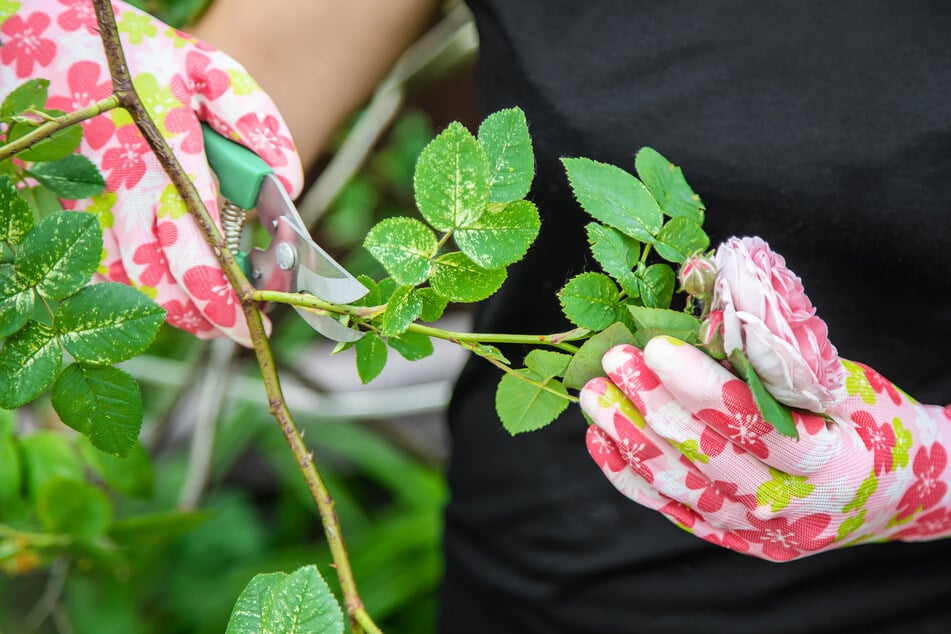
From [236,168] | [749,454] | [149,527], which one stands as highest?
[236,168]

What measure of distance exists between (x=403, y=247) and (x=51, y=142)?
0.20m

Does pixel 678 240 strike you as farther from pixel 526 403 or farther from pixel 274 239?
pixel 274 239

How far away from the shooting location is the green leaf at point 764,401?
0.38 meters

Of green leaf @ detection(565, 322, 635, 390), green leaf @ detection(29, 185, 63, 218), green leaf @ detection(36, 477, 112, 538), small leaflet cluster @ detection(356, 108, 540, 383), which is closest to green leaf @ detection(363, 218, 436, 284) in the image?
small leaflet cluster @ detection(356, 108, 540, 383)

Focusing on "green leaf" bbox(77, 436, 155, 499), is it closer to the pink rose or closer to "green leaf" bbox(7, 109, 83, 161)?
"green leaf" bbox(7, 109, 83, 161)

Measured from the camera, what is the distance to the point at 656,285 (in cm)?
42

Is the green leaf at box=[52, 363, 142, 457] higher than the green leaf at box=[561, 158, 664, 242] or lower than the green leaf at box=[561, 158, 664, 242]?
lower

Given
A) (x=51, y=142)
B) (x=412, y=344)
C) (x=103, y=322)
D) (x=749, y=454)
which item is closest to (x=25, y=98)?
(x=51, y=142)

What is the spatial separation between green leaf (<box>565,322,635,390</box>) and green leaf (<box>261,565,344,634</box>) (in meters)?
0.17

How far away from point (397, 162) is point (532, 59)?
0.84 m

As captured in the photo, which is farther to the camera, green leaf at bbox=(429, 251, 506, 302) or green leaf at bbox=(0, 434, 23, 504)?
green leaf at bbox=(0, 434, 23, 504)

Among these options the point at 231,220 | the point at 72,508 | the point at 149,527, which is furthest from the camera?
the point at 149,527

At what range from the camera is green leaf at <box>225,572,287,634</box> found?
332 millimetres

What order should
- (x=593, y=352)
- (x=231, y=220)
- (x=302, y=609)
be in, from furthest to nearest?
(x=231, y=220) < (x=593, y=352) < (x=302, y=609)
